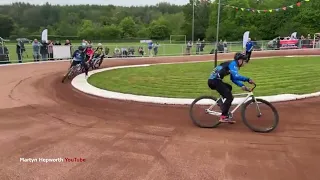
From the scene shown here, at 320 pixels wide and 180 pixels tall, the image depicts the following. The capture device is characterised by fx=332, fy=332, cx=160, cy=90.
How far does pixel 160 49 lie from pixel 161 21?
76922mm

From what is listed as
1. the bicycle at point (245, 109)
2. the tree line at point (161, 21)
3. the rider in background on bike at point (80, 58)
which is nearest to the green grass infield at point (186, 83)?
the rider in background on bike at point (80, 58)

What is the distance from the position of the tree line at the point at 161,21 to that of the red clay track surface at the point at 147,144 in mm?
71091

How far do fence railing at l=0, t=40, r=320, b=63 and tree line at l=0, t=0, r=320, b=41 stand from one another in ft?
125

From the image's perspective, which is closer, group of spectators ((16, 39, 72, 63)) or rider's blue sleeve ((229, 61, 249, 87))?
rider's blue sleeve ((229, 61, 249, 87))

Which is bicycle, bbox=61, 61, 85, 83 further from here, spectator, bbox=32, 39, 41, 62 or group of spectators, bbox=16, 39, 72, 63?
spectator, bbox=32, 39, 41, 62

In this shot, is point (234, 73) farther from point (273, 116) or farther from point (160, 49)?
point (160, 49)

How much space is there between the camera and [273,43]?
1508 inches

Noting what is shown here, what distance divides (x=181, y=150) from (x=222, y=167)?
3.20 feet

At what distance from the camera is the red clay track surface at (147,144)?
16.3ft

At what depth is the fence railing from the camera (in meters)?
24.1

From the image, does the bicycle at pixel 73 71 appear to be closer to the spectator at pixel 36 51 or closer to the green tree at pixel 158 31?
the spectator at pixel 36 51

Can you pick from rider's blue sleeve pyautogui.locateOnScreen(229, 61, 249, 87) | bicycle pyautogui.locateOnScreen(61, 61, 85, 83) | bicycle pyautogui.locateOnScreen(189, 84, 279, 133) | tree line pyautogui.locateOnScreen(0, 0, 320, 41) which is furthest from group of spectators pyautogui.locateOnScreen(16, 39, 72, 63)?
tree line pyautogui.locateOnScreen(0, 0, 320, 41)

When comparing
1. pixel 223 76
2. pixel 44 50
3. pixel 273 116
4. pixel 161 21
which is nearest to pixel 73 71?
pixel 223 76

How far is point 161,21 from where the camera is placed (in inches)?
4274
